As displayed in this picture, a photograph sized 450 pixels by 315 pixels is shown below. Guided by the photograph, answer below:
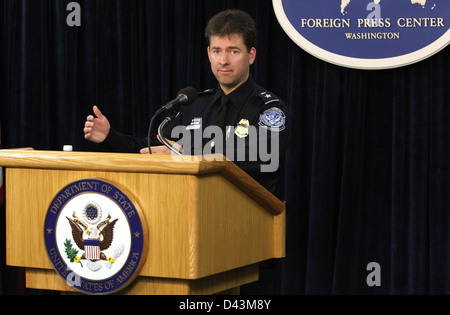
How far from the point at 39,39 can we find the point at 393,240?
2.39 meters

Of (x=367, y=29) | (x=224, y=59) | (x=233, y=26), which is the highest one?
(x=367, y=29)

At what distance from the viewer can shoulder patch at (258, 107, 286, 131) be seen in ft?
8.07

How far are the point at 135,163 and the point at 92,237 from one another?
10.0 inches

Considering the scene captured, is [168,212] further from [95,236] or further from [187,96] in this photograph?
[187,96]

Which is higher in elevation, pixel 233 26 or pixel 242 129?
pixel 233 26

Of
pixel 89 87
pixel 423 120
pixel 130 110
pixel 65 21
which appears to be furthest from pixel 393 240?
pixel 65 21

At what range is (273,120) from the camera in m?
2.47

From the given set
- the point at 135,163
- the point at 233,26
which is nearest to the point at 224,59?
the point at 233,26

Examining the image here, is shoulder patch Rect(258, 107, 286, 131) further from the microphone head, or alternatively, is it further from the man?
the microphone head

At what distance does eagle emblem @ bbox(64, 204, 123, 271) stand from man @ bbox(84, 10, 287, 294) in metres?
0.55

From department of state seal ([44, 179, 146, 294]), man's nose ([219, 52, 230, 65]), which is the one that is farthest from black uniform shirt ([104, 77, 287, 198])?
department of state seal ([44, 179, 146, 294])

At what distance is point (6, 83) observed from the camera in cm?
416

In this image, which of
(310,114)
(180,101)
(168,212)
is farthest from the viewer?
(310,114)
